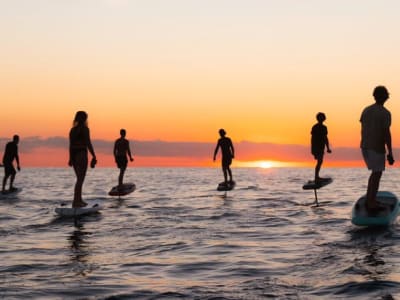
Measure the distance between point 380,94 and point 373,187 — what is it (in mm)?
1710

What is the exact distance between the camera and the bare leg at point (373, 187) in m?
10.3

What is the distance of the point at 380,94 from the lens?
10297 millimetres

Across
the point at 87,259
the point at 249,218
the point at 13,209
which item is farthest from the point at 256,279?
the point at 13,209

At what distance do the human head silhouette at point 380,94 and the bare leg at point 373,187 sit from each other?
1.34 metres

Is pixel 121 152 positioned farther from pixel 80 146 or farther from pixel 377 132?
pixel 377 132

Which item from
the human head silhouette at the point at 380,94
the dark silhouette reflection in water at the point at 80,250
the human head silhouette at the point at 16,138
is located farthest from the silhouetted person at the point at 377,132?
the human head silhouette at the point at 16,138

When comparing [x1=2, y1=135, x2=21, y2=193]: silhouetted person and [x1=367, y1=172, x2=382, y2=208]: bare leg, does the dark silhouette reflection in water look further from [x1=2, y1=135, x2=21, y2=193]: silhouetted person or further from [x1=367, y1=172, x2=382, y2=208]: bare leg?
[x1=2, y1=135, x2=21, y2=193]: silhouetted person

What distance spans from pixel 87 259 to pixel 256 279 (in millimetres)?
2632

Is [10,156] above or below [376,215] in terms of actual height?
above

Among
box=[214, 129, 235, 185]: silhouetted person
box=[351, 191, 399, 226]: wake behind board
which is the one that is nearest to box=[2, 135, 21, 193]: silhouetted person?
box=[214, 129, 235, 185]: silhouetted person

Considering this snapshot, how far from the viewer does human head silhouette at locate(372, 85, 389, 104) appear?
10289mm

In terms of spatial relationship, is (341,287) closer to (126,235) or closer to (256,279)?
(256,279)

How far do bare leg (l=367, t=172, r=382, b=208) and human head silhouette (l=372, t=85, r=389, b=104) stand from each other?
4.38ft

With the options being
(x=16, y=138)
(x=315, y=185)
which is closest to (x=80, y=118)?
(x=315, y=185)
